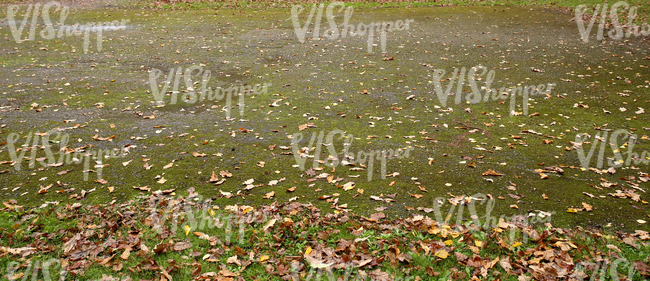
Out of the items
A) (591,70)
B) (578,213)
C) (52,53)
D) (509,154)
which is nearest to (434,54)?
(591,70)

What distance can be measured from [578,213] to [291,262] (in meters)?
3.12

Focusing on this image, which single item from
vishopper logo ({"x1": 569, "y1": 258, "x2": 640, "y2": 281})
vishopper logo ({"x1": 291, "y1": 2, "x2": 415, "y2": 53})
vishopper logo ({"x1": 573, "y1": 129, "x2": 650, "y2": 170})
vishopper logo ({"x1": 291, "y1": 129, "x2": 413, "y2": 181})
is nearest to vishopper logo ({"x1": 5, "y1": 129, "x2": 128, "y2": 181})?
vishopper logo ({"x1": 291, "y1": 129, "x2": 413, "y2": 181})

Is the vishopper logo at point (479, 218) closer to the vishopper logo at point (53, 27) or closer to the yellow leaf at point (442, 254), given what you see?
the yellow leaf at point (442, 254)

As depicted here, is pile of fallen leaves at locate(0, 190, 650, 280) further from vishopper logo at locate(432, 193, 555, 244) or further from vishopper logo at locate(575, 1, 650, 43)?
vishopper logo at locate(575, 1, 650, 43)

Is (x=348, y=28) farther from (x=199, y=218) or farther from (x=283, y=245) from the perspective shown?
(x=283, y=245)

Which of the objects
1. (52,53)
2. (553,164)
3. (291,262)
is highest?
(52,53)

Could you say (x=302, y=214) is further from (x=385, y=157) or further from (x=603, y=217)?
(x=603, y=217)

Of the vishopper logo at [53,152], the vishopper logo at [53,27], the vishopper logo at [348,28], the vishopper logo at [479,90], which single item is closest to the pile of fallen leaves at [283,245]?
the vishopper logo at [53,152]

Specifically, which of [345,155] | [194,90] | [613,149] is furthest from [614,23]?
[194,90]

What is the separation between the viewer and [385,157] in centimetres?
529

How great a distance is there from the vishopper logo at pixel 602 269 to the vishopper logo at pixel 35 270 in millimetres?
4519

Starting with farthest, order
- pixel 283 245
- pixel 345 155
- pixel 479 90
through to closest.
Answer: pixel 479 90
pixel 345 155
pixel 283 245

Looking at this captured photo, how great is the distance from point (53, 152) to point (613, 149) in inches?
316

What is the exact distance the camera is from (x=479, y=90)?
765cm
